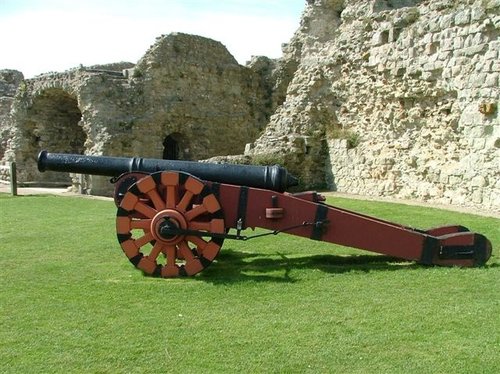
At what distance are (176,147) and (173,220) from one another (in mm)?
14326

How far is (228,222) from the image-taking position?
5699mm

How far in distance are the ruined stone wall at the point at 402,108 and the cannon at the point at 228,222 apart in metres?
4.97

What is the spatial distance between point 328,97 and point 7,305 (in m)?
10.9

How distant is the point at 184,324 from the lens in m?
4.36

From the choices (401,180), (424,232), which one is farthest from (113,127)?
(424,232)

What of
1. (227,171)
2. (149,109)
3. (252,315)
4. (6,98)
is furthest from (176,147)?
(252,315)

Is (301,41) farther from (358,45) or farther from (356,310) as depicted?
(356,310)

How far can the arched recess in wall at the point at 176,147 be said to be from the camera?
1930 cm

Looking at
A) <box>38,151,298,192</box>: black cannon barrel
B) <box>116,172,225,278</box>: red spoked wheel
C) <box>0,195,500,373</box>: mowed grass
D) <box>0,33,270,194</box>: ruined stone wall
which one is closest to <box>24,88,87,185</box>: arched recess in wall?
<box>0,33,270,194</box>: ruined stone wall

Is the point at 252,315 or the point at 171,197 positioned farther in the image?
the point at 171,197

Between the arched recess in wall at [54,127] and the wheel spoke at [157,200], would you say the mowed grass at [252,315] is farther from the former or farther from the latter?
the arched recess in wall at [54,127]

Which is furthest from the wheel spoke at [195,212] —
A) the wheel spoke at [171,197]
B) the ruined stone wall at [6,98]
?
the ruined stone wall at [6,98]

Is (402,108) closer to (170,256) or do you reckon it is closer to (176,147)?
(170,256)

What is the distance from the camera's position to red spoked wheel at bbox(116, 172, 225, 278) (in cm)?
557
